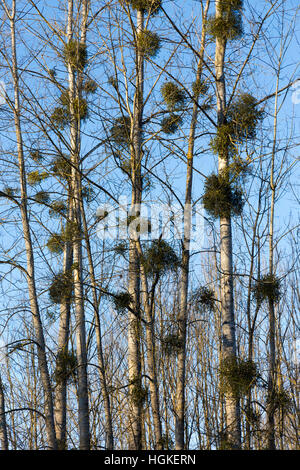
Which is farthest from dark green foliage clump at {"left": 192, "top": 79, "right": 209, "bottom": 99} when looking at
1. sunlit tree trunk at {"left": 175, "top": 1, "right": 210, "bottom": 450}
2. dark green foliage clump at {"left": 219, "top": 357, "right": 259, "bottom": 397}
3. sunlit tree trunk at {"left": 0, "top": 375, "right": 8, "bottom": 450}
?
sunlit tree trunk at {"left": 0, "top": 375, "right": 8, "bottom": 450}

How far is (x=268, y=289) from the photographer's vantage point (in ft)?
23.7

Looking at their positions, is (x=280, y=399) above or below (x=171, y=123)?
below

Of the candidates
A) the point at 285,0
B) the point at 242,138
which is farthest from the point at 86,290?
the point at 285,0

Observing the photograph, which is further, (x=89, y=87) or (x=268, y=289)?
(x=89, y=87)

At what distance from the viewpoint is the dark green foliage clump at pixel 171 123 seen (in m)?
8.59

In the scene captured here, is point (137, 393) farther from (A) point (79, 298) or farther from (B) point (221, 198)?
(B) point (221, 198)

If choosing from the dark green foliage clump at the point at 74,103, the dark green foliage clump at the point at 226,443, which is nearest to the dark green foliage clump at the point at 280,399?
the dark green foliage clump at the point at 226,443

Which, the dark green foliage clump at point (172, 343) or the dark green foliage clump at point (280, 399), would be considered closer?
the dark green foliage clump at point (280, 399)

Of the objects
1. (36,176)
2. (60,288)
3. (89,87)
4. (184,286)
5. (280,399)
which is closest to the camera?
(280,399)

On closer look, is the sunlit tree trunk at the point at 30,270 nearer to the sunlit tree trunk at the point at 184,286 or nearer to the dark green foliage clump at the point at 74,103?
the dark green foliage clump at the point at 74,103

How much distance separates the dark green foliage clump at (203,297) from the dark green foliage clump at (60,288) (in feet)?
5.69

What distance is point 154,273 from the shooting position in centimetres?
741

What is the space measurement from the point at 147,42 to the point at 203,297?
387 centimetres

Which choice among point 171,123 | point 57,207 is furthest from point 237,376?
point 57,207
